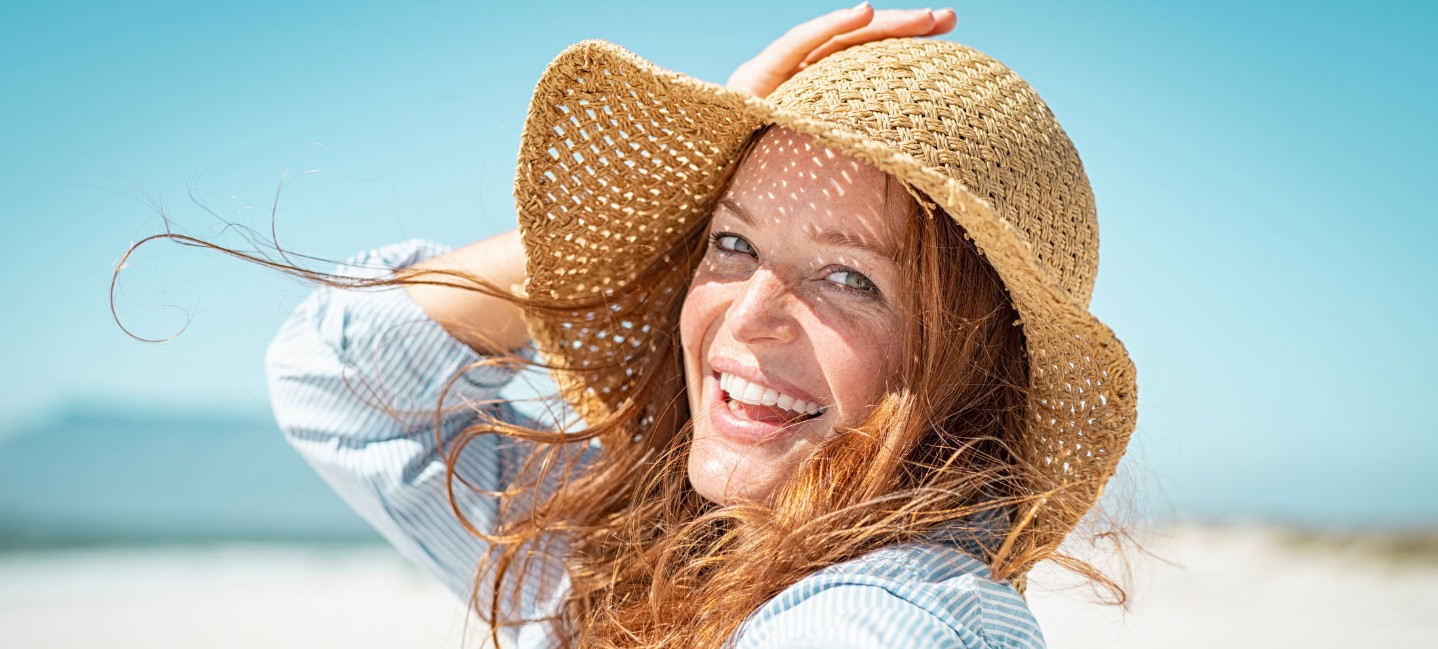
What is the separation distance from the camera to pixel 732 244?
1.98 metres

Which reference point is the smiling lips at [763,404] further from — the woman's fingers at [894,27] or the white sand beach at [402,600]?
the white sand beach at [402,600]

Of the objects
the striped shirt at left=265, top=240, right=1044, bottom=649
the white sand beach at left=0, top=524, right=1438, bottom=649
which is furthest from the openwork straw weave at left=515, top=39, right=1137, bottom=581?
the white sand beach at left=0, top=524, right=1438, bottom=649

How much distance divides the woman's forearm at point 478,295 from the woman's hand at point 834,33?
2.37 feet

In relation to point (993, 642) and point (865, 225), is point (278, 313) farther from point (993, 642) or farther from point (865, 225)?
point (993, 642)

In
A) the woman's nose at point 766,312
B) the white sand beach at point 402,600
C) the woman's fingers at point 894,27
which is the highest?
the woman's fingers at point 894,27

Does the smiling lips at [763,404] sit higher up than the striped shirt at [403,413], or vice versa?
the smiling lips at [763,404]

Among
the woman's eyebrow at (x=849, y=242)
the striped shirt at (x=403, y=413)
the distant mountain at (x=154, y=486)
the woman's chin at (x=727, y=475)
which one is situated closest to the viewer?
the woman's eyebrow at (x=849, y=242)

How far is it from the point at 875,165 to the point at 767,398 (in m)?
0.48

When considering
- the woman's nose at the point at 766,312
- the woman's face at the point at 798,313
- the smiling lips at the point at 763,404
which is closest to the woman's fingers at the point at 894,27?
the woman's face at the point at 798,313

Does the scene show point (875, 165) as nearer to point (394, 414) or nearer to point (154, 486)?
point (394, 414)

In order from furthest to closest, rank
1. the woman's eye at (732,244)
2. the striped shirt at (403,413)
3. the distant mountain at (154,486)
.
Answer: the distant mountain at (154,486) → the striped shirt at (403,413) → the woman's eye at (732,244)

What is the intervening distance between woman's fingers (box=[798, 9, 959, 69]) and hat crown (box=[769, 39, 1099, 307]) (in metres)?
0.15

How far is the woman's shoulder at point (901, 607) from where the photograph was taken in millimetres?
1347

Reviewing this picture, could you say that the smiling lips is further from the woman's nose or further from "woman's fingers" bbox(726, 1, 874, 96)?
"woman's fingers" bbox(726, 1, 874, 96)
